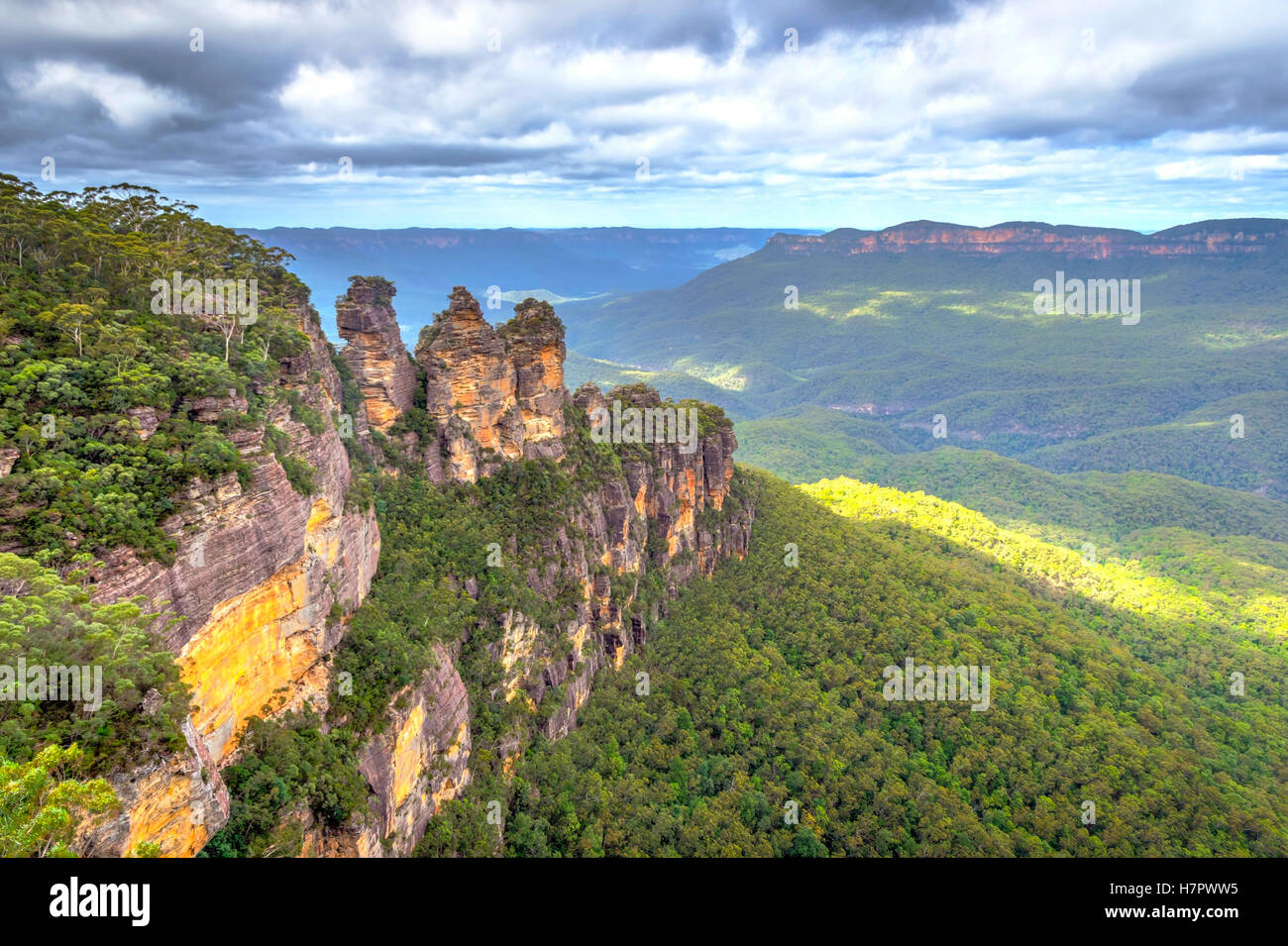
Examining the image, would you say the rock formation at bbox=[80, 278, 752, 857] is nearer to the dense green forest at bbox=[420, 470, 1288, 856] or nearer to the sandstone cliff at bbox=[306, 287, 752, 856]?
the sandstone cliff at bbox=[306, 287, 752, 856]

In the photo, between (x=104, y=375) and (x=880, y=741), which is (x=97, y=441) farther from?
(x=880, y=741)

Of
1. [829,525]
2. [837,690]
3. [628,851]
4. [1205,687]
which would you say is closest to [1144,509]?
[1205,687]

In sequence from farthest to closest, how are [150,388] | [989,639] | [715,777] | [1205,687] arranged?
1. [1205,687]
2. [989,639]
3. [715,777]
4. [150,388]

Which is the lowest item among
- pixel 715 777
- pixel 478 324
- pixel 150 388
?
pixel 715 777

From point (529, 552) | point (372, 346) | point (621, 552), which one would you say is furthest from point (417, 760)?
point (621, 552)

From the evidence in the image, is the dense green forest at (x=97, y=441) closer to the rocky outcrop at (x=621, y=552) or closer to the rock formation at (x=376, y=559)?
the rock formation at (x=376, y=559)

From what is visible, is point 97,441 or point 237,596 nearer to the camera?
point 97,441
